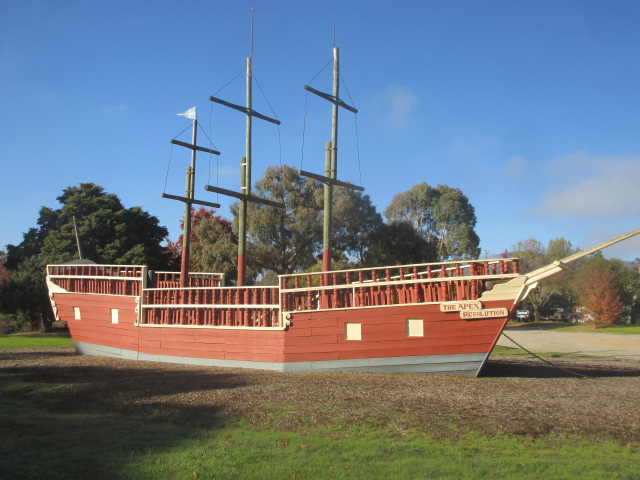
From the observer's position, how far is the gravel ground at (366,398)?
756 centimetres

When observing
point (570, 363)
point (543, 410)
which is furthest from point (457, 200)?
point (543, 410)

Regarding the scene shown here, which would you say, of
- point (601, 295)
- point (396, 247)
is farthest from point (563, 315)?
point (396, 247)

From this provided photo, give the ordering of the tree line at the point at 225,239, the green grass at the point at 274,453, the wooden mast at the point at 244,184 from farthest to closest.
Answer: the tree line at the point at 225,239
the wooden mast at the point at 244,184
the green grass at the point at 274,453

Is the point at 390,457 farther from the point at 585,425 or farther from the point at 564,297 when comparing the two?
the point at 564,297

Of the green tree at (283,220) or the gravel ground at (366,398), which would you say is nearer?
the gravel ground at (366,398)

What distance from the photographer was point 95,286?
19391 mm

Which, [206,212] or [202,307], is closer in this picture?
[202,307]

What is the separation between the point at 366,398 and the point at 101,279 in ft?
43.0

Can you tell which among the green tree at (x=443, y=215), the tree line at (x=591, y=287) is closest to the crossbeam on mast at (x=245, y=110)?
the tree line at (x=591, y=287)

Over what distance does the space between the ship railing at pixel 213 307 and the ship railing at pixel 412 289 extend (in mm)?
848

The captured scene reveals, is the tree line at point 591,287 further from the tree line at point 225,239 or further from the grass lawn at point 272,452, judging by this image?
the grass lawn at point 272,452

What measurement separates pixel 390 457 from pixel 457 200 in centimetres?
4383

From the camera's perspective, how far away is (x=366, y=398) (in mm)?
9383

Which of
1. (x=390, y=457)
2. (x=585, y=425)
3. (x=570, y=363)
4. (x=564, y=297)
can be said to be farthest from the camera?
(x=564, y=297)
